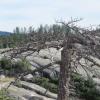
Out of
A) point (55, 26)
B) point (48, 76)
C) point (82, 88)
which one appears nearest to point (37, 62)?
point (48, 76)

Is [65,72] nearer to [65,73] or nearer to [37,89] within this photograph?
[65,73]

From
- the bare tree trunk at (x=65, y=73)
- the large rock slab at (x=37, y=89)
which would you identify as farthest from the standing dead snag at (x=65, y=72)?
the large rock slab at (x=37, y=89)

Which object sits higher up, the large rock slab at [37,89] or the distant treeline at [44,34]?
the distant treeline at [44,34]

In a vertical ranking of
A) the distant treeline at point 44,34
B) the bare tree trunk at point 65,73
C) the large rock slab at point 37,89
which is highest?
the distant treeline at point 44,34

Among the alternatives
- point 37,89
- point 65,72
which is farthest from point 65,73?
point 37,89

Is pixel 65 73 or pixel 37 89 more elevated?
pixel 65 73

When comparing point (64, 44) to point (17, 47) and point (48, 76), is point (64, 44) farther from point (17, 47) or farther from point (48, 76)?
point (48, 76)

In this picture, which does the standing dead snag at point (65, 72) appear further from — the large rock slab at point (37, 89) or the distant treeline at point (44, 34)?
the large rock slab at point (37, 89)

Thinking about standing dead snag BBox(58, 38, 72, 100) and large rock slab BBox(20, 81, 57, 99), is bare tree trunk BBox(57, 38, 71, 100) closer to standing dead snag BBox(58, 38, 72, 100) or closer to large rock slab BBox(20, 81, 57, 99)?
standing dead snag BBox(58, 38, 72, 100)

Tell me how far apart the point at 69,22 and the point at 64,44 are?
0.41 meters

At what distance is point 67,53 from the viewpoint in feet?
21.7

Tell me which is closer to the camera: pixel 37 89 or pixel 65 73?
A: pixel 65 73

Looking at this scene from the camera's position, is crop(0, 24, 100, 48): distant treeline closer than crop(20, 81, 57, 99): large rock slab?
Yes

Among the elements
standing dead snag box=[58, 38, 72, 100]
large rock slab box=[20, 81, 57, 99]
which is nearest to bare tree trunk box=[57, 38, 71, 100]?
standing dead snag box=[58, 38, 72, 100]
